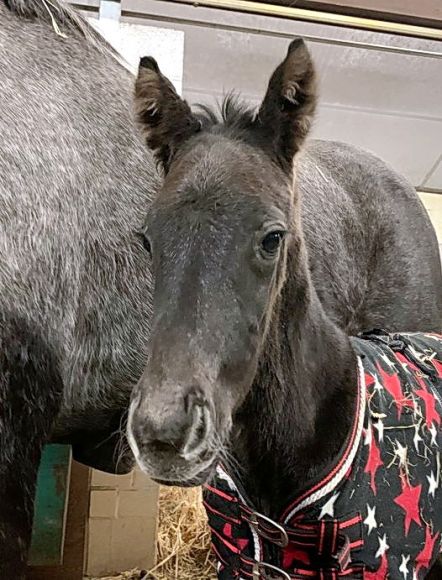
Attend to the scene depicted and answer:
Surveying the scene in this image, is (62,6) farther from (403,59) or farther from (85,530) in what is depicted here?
(403,59)

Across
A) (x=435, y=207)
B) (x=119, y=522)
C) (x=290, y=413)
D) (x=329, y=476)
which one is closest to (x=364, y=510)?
(x=329, y=476)

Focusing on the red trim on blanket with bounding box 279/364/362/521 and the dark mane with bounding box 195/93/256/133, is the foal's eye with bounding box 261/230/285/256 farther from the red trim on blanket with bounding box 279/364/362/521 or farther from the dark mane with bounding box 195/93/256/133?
the red trim on blanket with bounding box 279/364/362/521

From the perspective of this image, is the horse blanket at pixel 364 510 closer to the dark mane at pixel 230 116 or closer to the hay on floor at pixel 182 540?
the dark mane at pixel 230 116

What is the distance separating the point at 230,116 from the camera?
1.72 m

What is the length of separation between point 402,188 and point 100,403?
5.92ft

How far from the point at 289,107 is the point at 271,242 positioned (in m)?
0.33

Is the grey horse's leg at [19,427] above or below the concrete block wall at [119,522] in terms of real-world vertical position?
above

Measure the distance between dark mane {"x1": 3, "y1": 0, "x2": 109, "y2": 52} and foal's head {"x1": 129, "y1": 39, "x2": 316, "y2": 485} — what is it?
52cm

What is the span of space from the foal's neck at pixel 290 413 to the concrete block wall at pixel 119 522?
1.50 m

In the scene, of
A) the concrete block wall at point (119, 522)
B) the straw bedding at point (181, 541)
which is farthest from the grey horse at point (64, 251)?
the straw bedding at point (181, 541)

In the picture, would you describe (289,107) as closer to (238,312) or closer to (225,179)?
(225,179)

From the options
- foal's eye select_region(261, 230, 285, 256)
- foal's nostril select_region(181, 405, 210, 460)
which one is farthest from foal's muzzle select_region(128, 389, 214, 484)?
foal's eye select_region(261, 230, 285, 256)

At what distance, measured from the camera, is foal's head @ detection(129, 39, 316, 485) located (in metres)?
1.31

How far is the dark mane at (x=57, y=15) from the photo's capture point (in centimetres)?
211
